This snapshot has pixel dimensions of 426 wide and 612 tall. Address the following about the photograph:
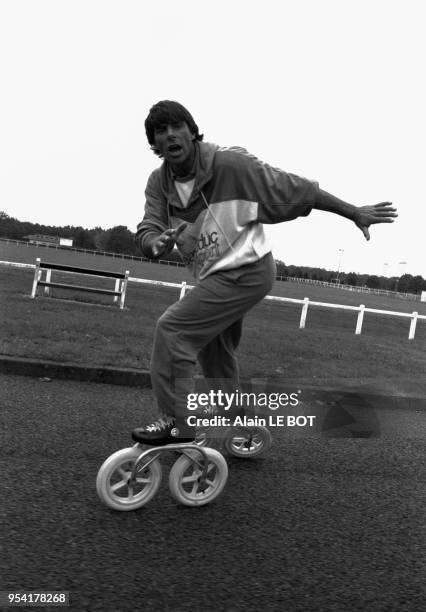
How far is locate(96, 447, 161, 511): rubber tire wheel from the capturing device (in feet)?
9.36

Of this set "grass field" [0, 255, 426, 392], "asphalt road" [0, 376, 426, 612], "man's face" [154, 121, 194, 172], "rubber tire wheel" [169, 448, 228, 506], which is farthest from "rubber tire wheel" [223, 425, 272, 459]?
"grass field" [0, 255, 426, 392]

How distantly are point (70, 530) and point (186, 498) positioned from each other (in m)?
0.64

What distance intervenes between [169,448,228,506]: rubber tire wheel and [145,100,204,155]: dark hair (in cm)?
156

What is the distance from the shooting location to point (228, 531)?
2.81m

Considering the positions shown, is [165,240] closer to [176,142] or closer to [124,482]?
[176,142]

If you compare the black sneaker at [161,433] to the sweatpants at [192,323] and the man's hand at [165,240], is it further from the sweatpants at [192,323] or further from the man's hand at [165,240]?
the man's hand at [165,240]

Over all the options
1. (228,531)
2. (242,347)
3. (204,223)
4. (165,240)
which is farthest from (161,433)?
(242,347)

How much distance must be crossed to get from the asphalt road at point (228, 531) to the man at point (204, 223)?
0.46m

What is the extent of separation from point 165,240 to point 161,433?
2.96 ft

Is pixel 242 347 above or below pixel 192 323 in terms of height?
below

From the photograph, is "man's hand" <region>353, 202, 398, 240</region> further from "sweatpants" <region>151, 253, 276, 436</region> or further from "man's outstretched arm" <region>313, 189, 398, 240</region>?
"sweatpants" <region>151, 253, 276, 436</region>

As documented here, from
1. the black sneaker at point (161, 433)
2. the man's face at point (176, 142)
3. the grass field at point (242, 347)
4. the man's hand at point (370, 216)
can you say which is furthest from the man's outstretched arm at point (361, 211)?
the grass field at point (242, 347)

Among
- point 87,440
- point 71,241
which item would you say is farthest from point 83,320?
point 71,241

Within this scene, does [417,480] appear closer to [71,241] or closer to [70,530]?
[70,530]
